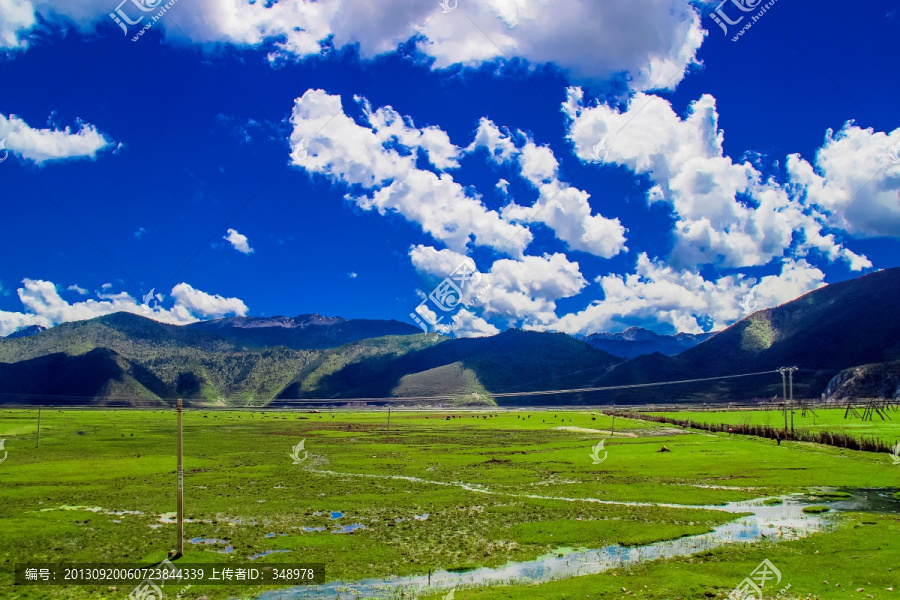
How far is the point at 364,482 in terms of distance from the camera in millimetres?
43344

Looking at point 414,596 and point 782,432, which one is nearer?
point 414,596

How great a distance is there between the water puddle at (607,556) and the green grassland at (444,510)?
825 millimetres

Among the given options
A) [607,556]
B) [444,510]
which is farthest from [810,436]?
[607,556]

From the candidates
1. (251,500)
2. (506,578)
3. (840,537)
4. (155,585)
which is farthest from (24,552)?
(840,537)

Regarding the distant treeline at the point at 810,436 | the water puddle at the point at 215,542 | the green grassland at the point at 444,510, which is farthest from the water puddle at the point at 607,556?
the distant treeline at the point at 810,436

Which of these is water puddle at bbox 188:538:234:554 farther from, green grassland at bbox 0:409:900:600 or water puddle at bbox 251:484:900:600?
water puddle at bbox 251:484:900:600

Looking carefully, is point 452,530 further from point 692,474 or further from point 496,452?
point 496,452

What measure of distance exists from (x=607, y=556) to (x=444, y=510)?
11397 mm

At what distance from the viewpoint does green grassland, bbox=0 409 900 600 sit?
71.5 ft

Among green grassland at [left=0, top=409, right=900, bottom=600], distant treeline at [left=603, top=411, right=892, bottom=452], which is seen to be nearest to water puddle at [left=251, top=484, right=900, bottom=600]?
green grassland at [left=0, top=409, right=900, bottom=600]

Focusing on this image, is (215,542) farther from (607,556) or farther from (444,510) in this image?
(607,556)

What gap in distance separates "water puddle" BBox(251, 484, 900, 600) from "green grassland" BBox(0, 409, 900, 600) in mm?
825

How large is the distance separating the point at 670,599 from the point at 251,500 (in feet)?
88.5

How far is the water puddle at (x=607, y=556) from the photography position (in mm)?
20953
